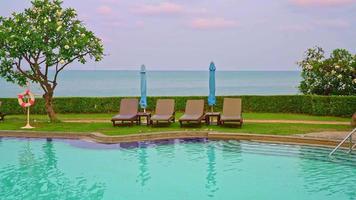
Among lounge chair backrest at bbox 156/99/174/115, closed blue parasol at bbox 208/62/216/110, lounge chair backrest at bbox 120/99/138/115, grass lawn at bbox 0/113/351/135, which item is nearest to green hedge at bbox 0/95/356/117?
grass lawn at bbox 0/113/351/135

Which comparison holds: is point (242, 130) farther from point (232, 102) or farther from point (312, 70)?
point (312, 70)

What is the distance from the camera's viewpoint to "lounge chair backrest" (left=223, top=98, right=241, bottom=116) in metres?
19.2

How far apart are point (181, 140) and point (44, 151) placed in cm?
452

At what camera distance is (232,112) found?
63.2ft

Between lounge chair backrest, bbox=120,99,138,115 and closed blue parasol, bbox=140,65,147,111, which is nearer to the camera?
lounge chair backrest, bbox=120,99,138,115

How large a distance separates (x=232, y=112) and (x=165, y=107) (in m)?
2.83

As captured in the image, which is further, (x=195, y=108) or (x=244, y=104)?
(x=244, y=104)

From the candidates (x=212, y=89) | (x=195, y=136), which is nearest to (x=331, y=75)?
(x=212, y=89)

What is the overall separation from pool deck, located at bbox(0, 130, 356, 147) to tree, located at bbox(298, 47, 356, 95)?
8567 mm

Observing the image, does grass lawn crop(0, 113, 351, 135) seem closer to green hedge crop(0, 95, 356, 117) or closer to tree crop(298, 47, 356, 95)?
green hedge crop(0, 95, 356, 117)

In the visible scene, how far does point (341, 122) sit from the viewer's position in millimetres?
20234

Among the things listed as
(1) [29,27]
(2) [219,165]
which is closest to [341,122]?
(2) [219,165]

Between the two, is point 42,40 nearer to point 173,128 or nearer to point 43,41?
point 43,41

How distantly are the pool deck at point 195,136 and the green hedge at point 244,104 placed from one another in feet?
22.8
